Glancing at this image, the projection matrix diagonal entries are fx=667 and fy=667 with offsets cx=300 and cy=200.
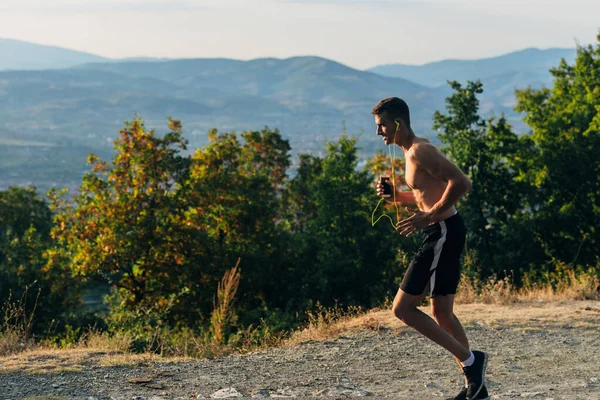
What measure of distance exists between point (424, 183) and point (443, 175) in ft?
0.75

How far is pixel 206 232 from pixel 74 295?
490 centimetres

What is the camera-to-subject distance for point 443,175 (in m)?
4.66

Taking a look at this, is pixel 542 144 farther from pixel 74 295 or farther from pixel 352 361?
pixel 352 361

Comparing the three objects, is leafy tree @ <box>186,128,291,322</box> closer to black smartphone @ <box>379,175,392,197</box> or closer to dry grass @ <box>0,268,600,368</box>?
dry grass @ <box>0,268,600,368</box>

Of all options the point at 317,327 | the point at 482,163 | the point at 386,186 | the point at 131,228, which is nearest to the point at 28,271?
the point at 131,228

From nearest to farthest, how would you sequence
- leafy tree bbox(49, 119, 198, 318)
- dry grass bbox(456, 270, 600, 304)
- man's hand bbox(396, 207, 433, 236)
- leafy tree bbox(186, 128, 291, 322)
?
man's hand bbox(396, 207, 433, 236), dry grass bbox(456, 270, 600, 304), leafy tree bbox(49, 119, 198, 318), leafy tree bbox(186, 128, 291, 322)

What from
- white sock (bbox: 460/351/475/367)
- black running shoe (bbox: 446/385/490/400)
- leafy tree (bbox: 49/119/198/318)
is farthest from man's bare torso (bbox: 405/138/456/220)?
leafy tree (bbox: 49/119/198/318)

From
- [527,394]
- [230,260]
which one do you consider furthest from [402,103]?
[230,260]

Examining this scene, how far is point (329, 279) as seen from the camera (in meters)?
23.9

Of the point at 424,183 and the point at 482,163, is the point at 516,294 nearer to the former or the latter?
the point at 424,183

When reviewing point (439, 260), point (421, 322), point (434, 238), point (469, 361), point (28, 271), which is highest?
point (434, 238)

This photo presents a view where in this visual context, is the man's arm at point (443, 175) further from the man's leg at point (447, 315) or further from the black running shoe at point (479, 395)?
the black running shoe at point (479, 395)

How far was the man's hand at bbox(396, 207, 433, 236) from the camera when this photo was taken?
14.9 feet

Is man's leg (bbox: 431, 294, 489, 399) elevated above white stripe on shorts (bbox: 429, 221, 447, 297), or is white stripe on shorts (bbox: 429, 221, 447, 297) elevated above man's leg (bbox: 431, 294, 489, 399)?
white stripe on shorts (bbox: 429, 221, 447, 297)
